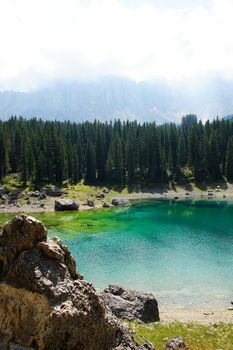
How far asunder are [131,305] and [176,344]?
12783mm

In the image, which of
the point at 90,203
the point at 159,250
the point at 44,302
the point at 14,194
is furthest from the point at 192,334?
the point at 14,194

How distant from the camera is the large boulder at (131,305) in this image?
129 ft

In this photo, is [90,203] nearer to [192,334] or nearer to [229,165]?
[229,165]

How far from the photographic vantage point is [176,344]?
28109 mm

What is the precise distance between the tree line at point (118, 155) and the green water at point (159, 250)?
42.1 metres

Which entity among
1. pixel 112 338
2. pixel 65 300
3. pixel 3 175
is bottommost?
pixel 112 338

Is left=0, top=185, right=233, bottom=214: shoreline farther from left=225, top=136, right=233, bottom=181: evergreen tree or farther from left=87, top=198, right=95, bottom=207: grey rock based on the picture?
left=225, top=136, right=233, bottom=181: evergreen tree

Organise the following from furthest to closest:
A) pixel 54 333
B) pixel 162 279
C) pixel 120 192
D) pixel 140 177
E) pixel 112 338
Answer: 1. pixel 140 177
2. pixel 120 192
3. pixel 162 279
4. pixel 112 338
5. pixel 54 333

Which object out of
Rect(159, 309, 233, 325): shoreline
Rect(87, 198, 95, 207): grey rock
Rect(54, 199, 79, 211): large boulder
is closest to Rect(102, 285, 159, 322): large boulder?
Rect(159, 309, 233, 325): shoreline

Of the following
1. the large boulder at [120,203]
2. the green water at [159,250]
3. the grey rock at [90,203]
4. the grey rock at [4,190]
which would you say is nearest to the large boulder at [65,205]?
the grey rock at [90,203]

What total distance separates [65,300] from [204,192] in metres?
147

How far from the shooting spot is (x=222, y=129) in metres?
189

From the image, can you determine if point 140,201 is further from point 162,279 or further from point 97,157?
point 162,279

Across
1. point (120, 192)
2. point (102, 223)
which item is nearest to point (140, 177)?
point (120, 192)
